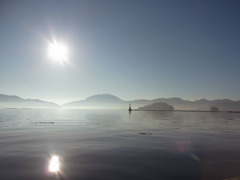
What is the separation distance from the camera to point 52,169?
8531 mm

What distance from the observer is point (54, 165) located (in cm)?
917

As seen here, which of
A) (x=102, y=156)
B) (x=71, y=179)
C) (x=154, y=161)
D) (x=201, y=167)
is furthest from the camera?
(x=102, y=156)

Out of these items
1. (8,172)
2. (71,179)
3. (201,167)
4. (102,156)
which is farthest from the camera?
(102,156)

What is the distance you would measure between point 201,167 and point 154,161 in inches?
101

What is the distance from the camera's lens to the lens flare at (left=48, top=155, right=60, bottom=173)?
846 centimetres

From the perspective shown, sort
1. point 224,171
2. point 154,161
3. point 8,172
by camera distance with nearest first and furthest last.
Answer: point 8,172 < point 224,171 < point 154,161

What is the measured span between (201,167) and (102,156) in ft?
19.7

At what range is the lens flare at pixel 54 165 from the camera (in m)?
8.46

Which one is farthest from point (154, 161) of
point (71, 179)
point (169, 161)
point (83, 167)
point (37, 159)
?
point (37, 159)

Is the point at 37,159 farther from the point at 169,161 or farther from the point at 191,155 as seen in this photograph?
the point at 191,155

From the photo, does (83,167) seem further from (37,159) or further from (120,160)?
(37,159)

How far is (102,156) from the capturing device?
36.4 feet

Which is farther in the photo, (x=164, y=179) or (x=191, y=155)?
(x=191, y=155)

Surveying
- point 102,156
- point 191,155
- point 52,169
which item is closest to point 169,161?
point 191,155
